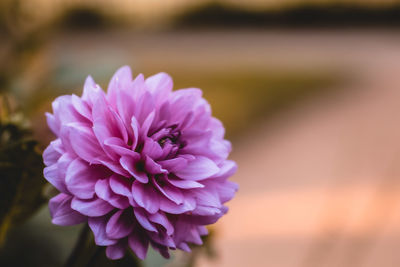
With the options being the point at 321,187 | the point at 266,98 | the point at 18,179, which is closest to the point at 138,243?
the point at 18,179

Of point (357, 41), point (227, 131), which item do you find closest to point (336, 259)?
point (227, 131)

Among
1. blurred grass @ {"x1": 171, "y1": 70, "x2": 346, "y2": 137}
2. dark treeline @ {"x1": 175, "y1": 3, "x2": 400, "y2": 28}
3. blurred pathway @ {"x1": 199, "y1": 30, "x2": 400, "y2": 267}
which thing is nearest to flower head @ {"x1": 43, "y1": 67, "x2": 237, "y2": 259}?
blurred pathway @ {"x1": 199, "y1": 30, "x2": 400, "y2": 267}

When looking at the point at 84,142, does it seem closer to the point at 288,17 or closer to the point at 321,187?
the point at 321,187

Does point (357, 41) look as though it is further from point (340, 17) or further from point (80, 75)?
point (80, 75)

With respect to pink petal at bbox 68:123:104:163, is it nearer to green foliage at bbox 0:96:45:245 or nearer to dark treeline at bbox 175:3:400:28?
green foliage at bbox 0:96:45:245

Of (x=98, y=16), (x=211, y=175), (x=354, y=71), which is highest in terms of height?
(x=211, y=175)

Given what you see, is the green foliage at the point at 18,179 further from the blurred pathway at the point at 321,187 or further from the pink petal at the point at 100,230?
the blurred pathway at the point at 321,187
